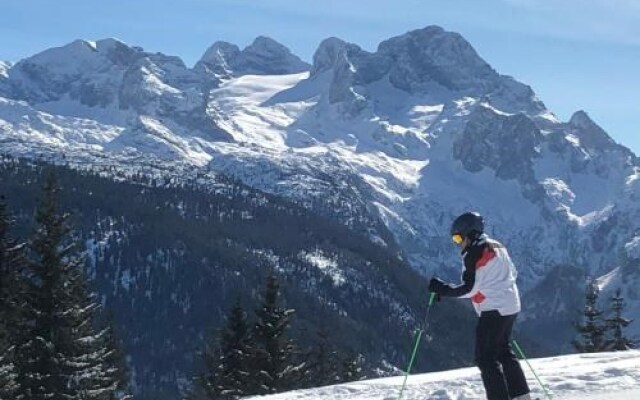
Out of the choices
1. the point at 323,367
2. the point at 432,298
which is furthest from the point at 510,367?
the point at 323,367

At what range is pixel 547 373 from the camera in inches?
700

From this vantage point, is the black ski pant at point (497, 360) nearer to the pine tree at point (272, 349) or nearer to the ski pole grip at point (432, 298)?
the ski pole grip at point (432, 298)

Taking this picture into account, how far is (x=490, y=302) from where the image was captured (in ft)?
42.0

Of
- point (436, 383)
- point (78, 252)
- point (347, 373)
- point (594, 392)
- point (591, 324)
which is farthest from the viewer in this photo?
point (347, 373)

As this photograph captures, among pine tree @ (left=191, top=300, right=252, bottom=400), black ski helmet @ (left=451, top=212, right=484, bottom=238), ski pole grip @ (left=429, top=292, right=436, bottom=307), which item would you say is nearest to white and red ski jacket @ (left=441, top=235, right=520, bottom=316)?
black ski helmet @ (left=451, top=212, right=484, bottom=238)

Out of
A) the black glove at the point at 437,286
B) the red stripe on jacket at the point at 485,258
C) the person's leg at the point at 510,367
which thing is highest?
the red stripe on jacket at the point at 485,258

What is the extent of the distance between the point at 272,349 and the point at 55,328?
539 inches

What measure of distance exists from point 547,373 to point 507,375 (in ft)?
18.0

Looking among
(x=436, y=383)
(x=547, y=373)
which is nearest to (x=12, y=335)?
(x=436, y=383)

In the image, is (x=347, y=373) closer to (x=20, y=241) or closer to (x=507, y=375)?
(x=20, y=241)

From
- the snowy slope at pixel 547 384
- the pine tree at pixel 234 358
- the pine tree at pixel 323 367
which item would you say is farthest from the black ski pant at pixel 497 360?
the pine tree at pixel 323 367

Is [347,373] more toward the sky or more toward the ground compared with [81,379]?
more toward the ground

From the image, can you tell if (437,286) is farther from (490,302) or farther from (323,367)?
(323,367)

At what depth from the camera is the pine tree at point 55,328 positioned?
23.9 meters
